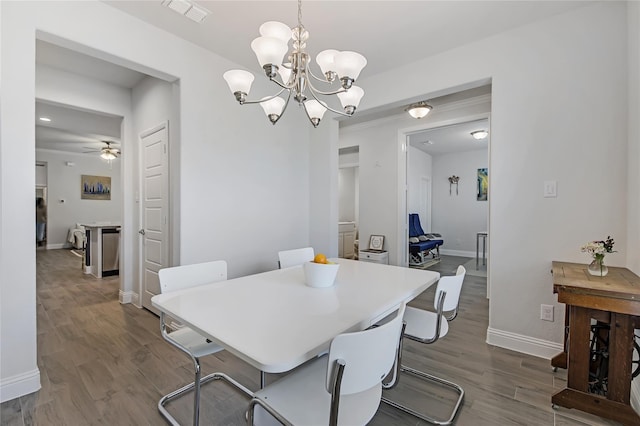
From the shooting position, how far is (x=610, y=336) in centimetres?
162

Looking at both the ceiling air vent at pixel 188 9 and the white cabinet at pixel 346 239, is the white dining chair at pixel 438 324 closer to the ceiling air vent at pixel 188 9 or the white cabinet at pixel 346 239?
the ceiling air vent at pixel 188 9

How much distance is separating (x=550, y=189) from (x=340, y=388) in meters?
2.33

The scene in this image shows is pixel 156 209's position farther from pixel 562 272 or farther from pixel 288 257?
pixel 562 272

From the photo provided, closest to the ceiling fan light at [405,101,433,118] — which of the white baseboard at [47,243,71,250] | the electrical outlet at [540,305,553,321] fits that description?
the electrical outlet at [540,305,553,321]

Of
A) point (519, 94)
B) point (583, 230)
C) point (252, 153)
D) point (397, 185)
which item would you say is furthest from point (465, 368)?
point (397, 185)

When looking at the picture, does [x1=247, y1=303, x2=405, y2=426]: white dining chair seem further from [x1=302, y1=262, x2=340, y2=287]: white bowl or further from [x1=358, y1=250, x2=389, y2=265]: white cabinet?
[x1=358, y1=250, x2=389, y2=265]: white cabinet

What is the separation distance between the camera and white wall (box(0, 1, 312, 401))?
5.88 feet

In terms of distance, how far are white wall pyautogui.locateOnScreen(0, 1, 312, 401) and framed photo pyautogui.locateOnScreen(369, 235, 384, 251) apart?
54.7 inches

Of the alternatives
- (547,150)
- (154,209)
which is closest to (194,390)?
(154,209)

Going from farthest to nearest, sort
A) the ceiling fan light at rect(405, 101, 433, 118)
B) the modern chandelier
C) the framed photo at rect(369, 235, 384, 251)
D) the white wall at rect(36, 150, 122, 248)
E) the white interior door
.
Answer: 1. the white wall at rect(36, 150, 122, 248)
2. the framed photo at rect(369, 235, 384, 251)
3. the ceiling fan light at rect(405, 101, 433, 118)
4. the white interior door
5. the modern chandelier

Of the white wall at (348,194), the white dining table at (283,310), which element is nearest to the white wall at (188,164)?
the white dining table at (283,310)

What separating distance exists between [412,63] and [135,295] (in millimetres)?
4042

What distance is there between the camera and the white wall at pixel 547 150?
2082mm

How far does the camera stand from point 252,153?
10.5 feet
